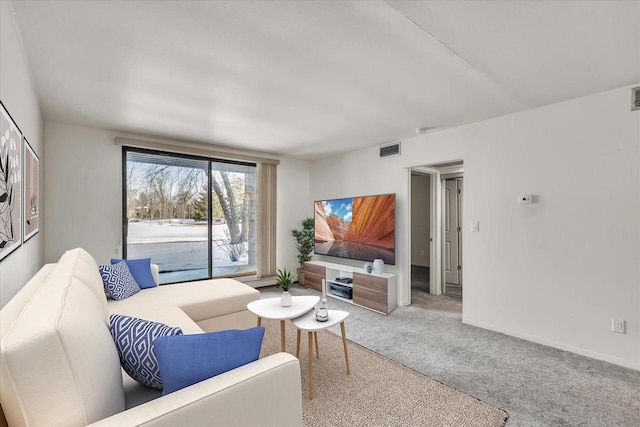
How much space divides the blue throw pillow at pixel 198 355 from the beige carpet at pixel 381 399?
→ 1009 millimetres

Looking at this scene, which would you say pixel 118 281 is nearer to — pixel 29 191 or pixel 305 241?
pixel 29 191

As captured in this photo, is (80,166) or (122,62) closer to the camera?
(122,62)

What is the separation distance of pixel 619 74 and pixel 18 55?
421cm

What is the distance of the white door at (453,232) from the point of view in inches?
215

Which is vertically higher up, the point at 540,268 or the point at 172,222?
the point at 172,222

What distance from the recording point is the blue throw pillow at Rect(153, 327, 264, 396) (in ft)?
3.39

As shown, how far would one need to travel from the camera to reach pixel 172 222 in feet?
14.3

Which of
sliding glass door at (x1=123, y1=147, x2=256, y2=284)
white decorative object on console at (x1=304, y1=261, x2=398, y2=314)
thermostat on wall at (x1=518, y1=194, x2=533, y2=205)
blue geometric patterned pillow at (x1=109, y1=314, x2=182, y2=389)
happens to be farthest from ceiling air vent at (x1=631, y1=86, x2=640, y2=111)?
sliding glass door at (x1=123, y1=147, x2=256, y2=284)

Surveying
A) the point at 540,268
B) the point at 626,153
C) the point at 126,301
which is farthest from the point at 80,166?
the point at 626,153

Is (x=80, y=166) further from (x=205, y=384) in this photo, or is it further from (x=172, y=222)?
(x=205, y=384)

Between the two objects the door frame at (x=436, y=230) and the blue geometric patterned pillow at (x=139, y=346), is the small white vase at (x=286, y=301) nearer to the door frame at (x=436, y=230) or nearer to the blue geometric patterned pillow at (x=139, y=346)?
the blue geometric patterned pillow at (x=139, y=346)

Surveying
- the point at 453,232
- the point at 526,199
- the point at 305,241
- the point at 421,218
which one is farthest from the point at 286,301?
the point at 421,218

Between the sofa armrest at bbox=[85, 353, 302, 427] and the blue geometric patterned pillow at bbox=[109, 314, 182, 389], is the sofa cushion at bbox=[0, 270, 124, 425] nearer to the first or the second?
the sofa armrest at bbox=[85, 353, 302, 427]

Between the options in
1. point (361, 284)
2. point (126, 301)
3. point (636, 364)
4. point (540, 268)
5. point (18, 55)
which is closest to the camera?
point (18, 55)
